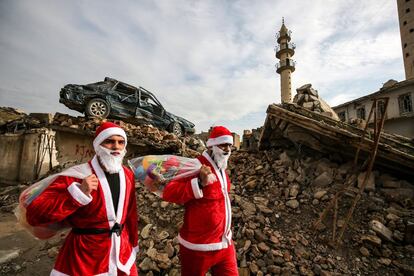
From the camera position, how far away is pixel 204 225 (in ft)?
6.24

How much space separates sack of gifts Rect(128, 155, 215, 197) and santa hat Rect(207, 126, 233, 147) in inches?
9.8

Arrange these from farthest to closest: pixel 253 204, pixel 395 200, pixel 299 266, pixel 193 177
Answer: pixel 253 204
pixel 395 200
pixel 299 266
pixel 193 177

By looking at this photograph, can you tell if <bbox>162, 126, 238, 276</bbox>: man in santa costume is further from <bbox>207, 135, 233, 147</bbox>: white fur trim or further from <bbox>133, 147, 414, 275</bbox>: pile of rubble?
<bbox>133, 147, 414, 275</bbox>: pile of rubble

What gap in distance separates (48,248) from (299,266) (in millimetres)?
4312

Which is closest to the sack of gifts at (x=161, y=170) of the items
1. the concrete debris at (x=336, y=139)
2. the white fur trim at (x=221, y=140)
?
the white fur trim at (x=221, y=140)

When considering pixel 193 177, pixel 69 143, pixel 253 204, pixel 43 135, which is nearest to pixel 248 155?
pixel 253 204

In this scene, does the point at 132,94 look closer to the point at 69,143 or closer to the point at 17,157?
the point at 69,143

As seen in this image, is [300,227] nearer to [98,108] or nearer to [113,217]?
[113,217]

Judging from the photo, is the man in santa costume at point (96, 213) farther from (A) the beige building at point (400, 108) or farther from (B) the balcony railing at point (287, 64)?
(B) the balcony railing at point (287, 64)

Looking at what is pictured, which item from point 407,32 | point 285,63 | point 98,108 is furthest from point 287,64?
point 98,108

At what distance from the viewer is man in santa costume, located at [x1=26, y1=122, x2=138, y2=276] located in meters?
1.38

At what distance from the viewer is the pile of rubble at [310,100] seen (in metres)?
5.94

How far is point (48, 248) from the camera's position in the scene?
4.02 m

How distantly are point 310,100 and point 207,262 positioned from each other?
5562mm
